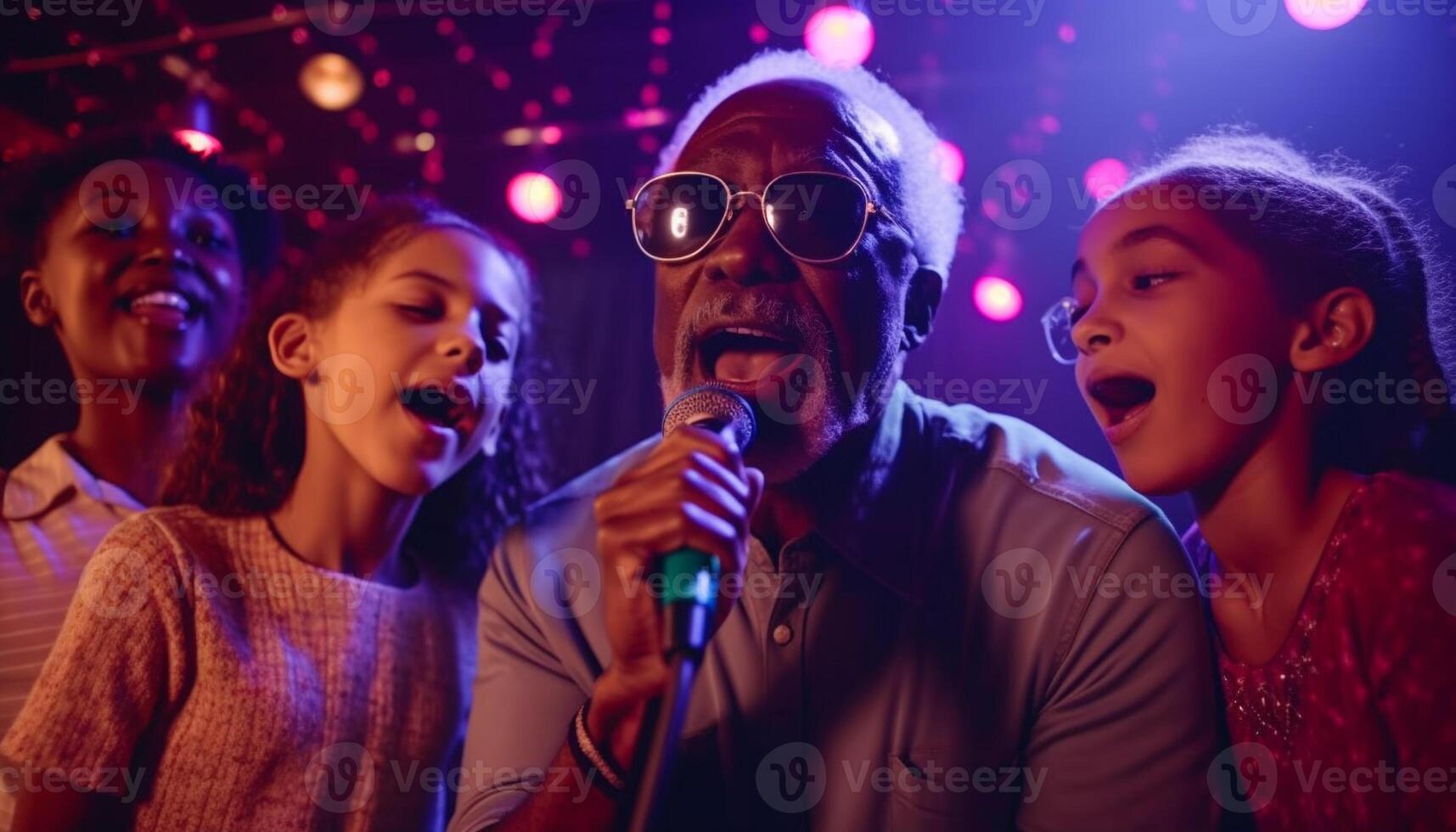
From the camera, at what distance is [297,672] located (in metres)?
2.07

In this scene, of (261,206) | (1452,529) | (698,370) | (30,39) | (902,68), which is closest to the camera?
(1452,529)

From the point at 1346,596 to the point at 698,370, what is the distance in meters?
1.25

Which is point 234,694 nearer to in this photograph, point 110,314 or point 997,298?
point 110,314

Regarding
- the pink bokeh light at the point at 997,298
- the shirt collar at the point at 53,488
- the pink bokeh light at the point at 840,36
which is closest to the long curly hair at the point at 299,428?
the shirt collar at the point at 53,488

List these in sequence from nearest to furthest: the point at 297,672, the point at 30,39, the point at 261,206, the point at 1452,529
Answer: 1. the point at 1452,529
2. the point at 297,672
3. the point at 261,206
4. the point at 30,39

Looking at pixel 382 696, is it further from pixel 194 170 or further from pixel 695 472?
→ pixel 194 170

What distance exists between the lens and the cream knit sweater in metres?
1.84

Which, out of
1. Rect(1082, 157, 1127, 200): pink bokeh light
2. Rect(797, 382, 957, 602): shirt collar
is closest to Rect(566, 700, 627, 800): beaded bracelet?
Rect(797, 382, 957, 602): shirt collar

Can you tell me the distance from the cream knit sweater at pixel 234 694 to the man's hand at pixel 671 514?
113 cm

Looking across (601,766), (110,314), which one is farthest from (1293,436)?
(110,314)

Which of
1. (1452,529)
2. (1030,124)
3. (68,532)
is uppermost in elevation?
(1030,124)

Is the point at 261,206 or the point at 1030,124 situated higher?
the point at 1030,124

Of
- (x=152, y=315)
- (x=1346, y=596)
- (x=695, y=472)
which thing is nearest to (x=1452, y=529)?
(x=1346, y=596)

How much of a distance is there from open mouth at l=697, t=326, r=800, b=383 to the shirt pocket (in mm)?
835
